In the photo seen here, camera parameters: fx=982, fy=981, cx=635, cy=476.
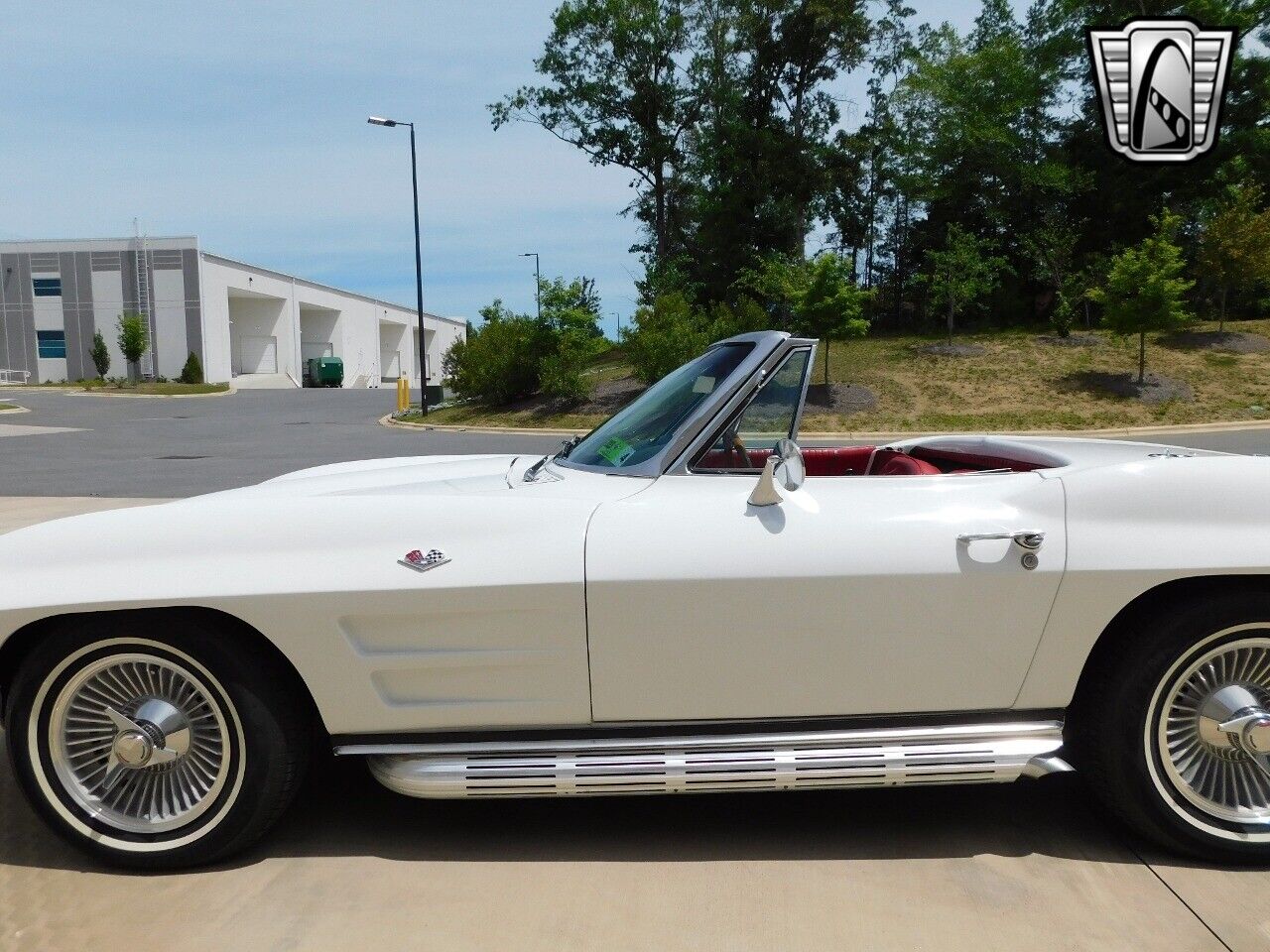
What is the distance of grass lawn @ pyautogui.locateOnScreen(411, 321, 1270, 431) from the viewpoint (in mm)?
20750

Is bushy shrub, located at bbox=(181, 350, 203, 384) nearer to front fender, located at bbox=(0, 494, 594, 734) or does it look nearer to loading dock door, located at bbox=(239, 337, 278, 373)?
loading dock door, located at bbox=(239, 337, 278, 373)

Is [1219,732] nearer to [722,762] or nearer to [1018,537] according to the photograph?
[1018,537]

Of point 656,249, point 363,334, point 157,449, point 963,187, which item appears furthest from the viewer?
point 363,334

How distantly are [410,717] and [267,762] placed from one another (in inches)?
15.7

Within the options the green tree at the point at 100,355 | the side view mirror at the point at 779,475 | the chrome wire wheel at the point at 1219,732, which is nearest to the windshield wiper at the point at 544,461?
the side view mirror at the point at 779,475

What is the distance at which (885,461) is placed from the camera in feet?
11.3

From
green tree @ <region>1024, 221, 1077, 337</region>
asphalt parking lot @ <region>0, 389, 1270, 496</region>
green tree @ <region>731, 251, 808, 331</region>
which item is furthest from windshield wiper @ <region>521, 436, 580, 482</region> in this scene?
green tree @ <region>1024, 221, 1077, 337</region>

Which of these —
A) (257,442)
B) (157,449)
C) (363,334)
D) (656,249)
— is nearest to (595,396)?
(257,442)

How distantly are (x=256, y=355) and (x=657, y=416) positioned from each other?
201 feet

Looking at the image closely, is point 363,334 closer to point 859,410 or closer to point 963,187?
point 963,187

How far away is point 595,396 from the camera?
25.7 meters

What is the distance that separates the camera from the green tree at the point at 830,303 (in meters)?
22.3

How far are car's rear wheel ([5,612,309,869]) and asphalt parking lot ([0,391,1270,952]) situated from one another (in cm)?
13

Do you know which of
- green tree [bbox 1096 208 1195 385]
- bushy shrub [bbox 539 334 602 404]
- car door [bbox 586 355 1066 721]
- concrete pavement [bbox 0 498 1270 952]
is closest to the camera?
concrete pavement [bbox 0 498 1270 952]
